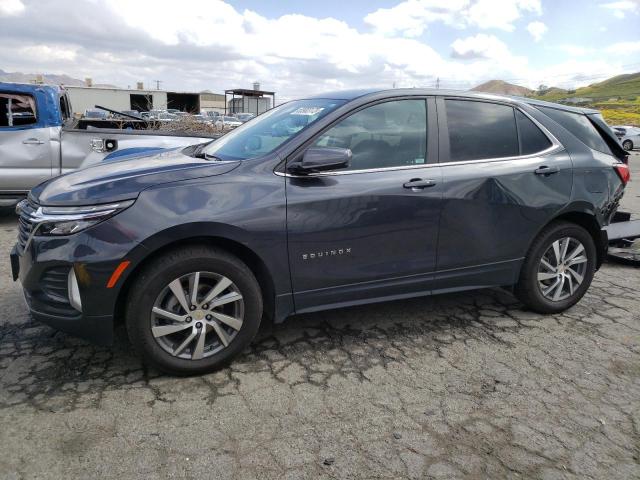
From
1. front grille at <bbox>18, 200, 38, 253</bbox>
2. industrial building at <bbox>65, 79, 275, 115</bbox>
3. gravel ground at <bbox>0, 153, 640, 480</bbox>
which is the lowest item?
gravel ground at <bbox>0, 153, 640, 480</bbox>

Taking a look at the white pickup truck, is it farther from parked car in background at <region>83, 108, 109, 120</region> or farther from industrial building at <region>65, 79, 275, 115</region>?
industrial building at <region>65, 79, 275, 115</region>

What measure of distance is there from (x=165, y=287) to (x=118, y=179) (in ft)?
2.26

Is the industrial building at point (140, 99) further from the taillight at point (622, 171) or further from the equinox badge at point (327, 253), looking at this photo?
the equinox badge at point (327, 253)

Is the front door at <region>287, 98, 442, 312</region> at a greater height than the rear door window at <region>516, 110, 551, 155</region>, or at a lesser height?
lesser

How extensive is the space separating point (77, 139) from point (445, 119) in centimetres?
563

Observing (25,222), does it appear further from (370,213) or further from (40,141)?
(40,141)

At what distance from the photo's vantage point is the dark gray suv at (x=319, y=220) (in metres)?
2.88

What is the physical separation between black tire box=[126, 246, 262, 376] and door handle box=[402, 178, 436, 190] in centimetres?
119

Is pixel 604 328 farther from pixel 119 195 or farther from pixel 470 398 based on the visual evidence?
Answer: pixel 119 195

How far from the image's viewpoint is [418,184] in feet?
11.4

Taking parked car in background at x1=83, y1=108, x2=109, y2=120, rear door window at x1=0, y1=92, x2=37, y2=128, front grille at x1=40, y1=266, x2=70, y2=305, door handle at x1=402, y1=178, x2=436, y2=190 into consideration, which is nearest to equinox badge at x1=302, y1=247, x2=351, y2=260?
door handle at x1=402, y1=178, x2=436, y2=190

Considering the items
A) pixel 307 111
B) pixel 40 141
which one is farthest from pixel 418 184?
pixel 40 141

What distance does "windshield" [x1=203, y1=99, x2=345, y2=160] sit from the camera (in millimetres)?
3426

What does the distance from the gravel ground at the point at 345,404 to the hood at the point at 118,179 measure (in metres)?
1.05
